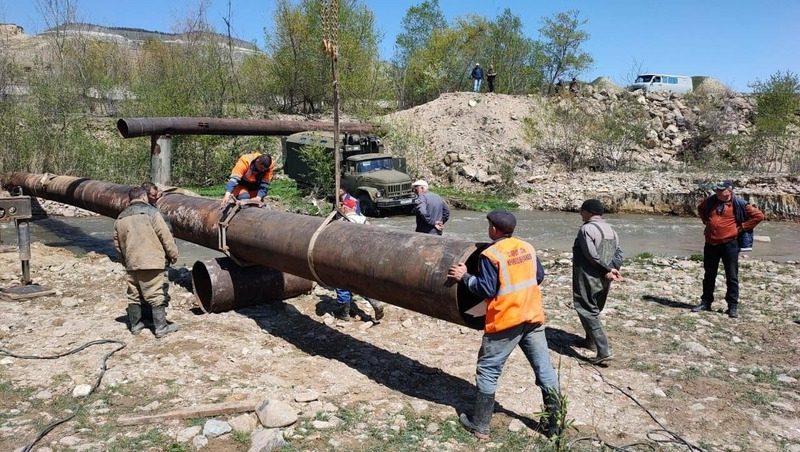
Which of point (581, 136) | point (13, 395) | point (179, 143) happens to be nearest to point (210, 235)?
point (13, 395)

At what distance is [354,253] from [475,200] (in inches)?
625

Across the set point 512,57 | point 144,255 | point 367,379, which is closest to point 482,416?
point 367,379

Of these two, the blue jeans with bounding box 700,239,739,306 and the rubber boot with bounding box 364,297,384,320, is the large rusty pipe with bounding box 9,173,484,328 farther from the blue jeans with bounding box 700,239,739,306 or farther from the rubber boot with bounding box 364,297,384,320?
the blue jeans with bounding box 700,239,739,306

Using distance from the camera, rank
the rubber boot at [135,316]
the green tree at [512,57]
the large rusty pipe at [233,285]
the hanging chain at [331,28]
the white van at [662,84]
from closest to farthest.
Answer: the rubber boot at [135,316] → the hanging chain at [331,28] → the large rusty pipe at [233,285] → the white van at [662,84] → the green tree at [512,57]

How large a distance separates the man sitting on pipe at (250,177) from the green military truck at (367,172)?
8947mm

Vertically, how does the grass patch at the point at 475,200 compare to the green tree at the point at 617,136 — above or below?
below

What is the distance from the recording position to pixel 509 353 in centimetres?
385

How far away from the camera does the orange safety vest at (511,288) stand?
12.2 ft

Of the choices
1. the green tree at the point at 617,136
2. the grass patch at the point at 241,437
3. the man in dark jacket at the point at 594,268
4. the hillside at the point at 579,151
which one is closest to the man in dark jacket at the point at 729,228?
the man in dark jacket at the point at 594,268

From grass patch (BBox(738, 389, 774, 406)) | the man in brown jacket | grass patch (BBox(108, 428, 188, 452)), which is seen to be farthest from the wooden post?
grass patch (BBox(738, 389, 774, 406))

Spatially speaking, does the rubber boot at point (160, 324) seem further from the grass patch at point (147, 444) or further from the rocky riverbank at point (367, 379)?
the grass patch at point (147, 444)

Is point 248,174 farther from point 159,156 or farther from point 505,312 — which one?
point 159,156

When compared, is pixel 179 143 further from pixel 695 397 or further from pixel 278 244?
pixel 695 397

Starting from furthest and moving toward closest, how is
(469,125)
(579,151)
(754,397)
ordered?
(469,125) → (579,151) → (754,397)
